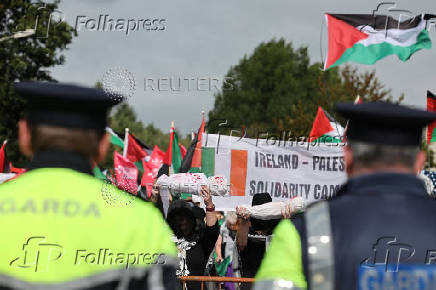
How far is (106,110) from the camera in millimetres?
2689

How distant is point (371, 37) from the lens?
11539 mm

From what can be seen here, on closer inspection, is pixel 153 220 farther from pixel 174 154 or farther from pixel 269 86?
pixel 269 86

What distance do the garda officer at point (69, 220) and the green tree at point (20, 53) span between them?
29626 millimetres

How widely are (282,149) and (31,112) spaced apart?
8542 millimetres

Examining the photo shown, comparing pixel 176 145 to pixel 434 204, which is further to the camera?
pixel 176 145

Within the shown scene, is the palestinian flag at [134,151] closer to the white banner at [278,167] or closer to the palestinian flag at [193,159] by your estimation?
the palestinian flag at [193,159]

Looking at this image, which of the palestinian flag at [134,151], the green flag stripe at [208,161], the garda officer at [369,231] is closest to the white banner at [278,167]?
the green flag stripe at [208,161]

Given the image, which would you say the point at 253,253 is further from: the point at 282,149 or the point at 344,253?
the point at 344,253

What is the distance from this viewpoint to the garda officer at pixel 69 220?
245 cm

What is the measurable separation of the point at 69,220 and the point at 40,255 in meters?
0.15

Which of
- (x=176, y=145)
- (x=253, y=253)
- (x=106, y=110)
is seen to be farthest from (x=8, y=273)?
(x=176, y=145)

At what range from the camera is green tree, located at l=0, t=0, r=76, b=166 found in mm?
31719

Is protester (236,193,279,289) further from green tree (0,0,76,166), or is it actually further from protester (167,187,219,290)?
green tree (0,0,76,166)

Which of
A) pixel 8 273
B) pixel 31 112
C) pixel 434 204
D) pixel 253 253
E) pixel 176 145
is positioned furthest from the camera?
pixel 176 145
